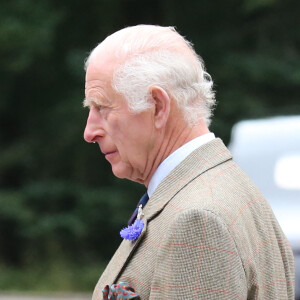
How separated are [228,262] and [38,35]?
39.0 feet

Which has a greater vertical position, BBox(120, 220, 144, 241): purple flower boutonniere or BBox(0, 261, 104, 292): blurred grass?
BBox(0, 261, 104, 292): blurred grass

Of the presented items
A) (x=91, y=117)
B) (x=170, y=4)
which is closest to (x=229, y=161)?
(x=91, y=117)

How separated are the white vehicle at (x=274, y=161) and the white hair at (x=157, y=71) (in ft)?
9.78

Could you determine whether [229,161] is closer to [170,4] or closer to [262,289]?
[262,289]

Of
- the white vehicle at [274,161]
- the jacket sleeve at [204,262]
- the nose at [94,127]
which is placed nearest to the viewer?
the jacket sleeve at [204,262]

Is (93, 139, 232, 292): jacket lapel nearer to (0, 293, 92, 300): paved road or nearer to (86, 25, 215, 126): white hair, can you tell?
(86, 25, 215, 126): white hair

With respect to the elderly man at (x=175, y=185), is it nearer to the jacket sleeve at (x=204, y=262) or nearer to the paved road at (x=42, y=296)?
the jacket sleeve at (x=204, y=262)

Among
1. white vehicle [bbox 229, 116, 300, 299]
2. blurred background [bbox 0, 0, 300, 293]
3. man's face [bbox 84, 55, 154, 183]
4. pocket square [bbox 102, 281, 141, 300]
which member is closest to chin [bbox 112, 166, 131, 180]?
man's face [bbox 84, 55, 154, 183]

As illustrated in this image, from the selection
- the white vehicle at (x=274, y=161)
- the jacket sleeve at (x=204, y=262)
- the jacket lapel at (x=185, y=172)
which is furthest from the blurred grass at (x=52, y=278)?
the jacket sleeve at (x=204, y=262)

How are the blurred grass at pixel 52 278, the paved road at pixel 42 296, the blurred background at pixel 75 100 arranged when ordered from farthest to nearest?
the blurred background at pixel 75 100 < the blurred grass at pixel 52 278 < the paved road at pixel 42 296

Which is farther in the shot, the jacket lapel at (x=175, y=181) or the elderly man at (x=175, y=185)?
the jacket lapel at (x=175, y=181)

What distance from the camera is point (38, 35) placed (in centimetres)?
1345

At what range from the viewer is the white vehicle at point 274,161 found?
5191mm

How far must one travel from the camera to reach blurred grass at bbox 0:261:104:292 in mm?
12531
